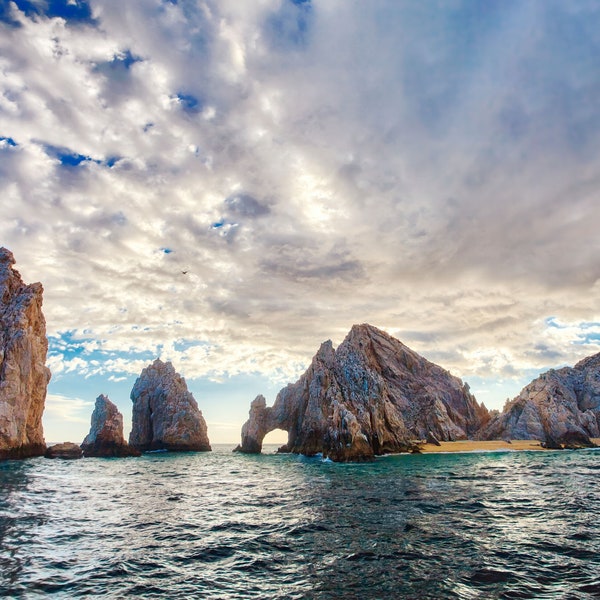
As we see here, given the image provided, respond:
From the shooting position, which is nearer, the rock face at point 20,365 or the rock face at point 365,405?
the rock face at point 20,365

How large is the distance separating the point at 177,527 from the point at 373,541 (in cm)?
1080

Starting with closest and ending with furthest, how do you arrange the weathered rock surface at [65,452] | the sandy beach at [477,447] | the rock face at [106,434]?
the weathered rock surface at [65,452], the rock face at [106,434], the sandy beach at [477,447]

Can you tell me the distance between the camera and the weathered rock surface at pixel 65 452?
78.6 m

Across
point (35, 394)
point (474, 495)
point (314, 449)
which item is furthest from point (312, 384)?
point (474, 495)

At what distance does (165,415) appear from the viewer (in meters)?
115

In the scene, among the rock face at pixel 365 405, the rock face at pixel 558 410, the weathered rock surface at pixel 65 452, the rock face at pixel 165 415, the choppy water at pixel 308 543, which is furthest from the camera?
the rock face at pixel 165 415

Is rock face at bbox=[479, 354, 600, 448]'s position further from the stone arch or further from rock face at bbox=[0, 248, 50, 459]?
rock face at bbox=[0, 248, 50, 459]

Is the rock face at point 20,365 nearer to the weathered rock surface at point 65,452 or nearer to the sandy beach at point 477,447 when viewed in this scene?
the weathered rock surface at point 65,452

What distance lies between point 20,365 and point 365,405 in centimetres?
7464

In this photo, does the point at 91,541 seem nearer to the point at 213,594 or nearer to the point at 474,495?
the point at 213,594

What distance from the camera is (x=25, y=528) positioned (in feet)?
64.8

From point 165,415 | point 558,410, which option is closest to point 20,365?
point 165,415

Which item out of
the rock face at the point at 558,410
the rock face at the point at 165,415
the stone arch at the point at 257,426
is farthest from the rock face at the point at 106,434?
the rock face at the point at 558,410

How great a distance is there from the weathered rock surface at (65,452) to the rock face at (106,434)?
434 centimetres
